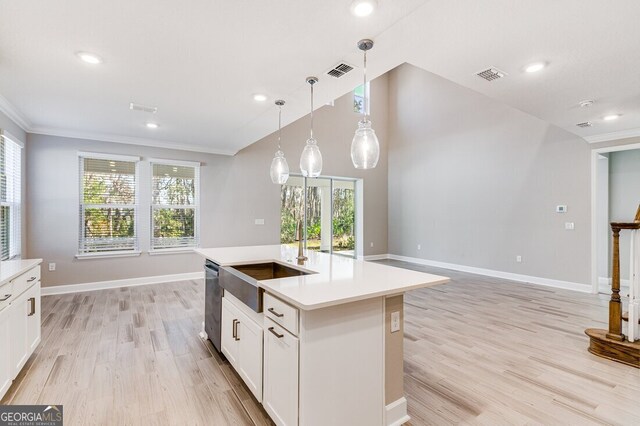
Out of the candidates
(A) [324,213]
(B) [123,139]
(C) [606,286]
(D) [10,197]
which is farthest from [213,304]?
(C) [606,286]

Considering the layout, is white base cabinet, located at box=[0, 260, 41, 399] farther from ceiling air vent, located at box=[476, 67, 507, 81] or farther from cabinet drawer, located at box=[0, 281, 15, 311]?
ceiling air vent, located at box=[476, 67, 507, 81]

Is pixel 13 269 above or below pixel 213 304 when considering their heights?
above

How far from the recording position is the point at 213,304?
2.95 meters

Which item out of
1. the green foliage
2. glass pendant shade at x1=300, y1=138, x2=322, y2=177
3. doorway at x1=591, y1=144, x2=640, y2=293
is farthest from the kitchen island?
the green foliage

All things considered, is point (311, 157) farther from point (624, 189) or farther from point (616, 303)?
point (624, 189)

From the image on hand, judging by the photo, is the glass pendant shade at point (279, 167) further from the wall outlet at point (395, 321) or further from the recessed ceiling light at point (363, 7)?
the wall outlet at point (395, 321)

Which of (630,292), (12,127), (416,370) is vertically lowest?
(416,370)

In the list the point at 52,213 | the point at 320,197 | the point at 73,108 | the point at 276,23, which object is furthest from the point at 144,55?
the point at 320,197

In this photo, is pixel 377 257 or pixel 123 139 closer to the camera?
pixel 123 139

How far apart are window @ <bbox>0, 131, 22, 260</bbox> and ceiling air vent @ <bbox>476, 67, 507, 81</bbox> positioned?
5.25 meters

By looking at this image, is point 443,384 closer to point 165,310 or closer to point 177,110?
point 165,310

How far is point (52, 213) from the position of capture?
193 inches

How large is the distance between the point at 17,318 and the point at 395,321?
2803mm

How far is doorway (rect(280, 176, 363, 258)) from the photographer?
7.38 m
